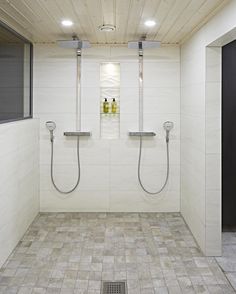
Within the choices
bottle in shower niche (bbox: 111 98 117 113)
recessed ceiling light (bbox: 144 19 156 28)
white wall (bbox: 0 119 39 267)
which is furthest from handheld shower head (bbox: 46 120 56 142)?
recessed ceiling light (bbox: 144 19 156 28)

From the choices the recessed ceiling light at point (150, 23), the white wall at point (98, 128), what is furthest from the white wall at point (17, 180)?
the recessed ceiling light at point (150, 23)

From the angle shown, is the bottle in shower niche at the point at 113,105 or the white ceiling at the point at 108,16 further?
the bottle in shower niche at the point at 113,105

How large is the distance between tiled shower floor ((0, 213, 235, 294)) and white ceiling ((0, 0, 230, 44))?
237 centimetres

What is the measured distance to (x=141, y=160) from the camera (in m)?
5.08

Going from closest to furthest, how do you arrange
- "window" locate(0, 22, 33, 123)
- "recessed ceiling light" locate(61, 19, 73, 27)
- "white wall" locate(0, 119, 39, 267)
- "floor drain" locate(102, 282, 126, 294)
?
1. "floor drain" locate(102, 282, 126, 294)
2. "white wall" locate(0, 119, 39, 267)
3. "recessed ceiling light" locate(61, 19, 73, 27)
4. "window" locate(0, 22, 33, 123)

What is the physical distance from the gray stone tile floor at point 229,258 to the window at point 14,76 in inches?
103

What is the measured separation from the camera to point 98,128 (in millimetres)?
5059

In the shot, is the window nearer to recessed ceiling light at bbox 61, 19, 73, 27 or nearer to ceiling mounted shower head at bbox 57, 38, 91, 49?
ceiling mounted shower head at bbox 57, 38, 91, 49

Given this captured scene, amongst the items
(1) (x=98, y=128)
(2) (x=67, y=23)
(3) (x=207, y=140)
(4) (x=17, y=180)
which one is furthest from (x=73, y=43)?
(3) (x=207, y=140)

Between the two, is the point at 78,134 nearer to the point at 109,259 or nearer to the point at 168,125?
the point at 168,125

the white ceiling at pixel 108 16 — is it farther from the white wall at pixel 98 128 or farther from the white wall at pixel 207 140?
the white wall at pixel 98 128

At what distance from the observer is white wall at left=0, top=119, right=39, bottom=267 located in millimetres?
3448

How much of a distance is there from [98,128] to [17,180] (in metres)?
1.54

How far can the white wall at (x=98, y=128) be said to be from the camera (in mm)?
4969
